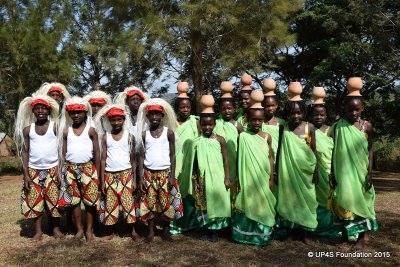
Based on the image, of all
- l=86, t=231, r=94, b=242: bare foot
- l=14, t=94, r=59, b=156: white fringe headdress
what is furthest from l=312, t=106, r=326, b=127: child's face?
l=14, t=94, r=59, b=156: white fringe headdress

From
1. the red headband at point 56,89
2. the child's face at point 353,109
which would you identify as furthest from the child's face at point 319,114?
the red headband at point 56,89

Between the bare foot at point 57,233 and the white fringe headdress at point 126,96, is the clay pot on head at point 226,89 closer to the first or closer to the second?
the white fringe headdress at point 126,96

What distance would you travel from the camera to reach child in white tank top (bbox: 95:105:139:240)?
5.73m

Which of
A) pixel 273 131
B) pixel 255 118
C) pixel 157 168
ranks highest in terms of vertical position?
pixel 255 118

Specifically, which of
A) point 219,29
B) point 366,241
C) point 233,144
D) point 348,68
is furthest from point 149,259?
point 348,68

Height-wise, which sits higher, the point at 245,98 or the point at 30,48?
the point at 30,48

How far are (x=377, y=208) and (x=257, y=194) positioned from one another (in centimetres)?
347

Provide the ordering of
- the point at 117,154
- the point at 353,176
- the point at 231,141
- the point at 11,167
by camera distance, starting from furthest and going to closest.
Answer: the point at 11,167, the point at 231,141, the point at 117,154, the point at 353,176

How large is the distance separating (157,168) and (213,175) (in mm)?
678

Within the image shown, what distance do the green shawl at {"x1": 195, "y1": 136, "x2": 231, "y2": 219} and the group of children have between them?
0.01 meters

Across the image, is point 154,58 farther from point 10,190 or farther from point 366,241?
point 366,241

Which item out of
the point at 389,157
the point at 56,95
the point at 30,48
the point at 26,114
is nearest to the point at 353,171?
the point at 56,95

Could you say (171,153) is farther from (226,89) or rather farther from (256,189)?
(226,89)

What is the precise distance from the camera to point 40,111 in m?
5.82
